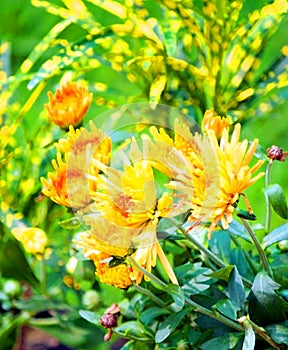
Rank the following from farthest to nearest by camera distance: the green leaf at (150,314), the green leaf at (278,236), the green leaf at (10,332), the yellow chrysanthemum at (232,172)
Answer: the green leaf at (10,332) → the green leaf at (150,314) → the green leaf at (278,236) → the yellow chrysanthemum at (232,172)

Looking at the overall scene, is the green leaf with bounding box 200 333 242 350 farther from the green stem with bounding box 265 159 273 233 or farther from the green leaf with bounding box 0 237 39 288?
the green leaf with bounding box 0 237 39 288

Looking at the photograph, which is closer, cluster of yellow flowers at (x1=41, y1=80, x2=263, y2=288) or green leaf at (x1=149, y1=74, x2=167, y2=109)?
cluster of yellow flowers at (x1=41, y1=80, x2=263, y2=288)

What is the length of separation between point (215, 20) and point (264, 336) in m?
0.35

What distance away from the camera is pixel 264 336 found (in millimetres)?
540

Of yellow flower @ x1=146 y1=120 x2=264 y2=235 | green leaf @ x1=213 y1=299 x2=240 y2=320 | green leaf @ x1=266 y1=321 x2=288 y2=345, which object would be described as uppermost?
yellow flower @ x1=146 y1=120 x2=264 y2=235

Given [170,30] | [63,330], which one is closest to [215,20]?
[170,30]

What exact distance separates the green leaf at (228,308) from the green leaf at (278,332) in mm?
35

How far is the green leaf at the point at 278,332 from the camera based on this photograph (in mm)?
544

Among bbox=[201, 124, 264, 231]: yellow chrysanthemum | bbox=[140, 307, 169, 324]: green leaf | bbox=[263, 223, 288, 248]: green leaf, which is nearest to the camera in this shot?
bbox=[201, 124, 264, 231]: yellow chrysanthemum

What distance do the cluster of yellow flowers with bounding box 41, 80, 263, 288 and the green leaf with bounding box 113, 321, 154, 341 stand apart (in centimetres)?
12

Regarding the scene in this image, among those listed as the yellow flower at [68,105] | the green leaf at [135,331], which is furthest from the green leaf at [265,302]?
the yellow flower at [68,105]

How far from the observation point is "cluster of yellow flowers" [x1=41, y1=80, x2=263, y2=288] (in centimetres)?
44

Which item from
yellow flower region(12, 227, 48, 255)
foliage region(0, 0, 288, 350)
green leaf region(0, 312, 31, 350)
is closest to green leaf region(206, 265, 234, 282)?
foliage region(0, 0, 288, 350)

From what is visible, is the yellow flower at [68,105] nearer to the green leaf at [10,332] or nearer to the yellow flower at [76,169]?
the yellow flower at [76,169]
